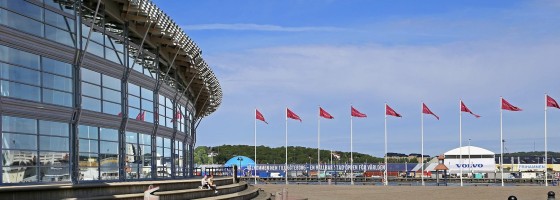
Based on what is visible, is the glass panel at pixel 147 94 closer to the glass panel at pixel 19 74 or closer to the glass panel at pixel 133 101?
the glass panel at pixel 133 101

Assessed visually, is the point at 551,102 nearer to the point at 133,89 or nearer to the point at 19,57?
the point at 133,89

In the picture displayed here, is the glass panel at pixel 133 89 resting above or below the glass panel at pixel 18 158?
above

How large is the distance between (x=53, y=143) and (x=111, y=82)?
5.26 meters

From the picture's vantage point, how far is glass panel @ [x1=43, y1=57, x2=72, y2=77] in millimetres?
25167

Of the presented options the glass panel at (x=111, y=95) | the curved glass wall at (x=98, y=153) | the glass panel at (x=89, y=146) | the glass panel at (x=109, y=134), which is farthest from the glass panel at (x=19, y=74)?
the glass panel at (x=109, y=134)

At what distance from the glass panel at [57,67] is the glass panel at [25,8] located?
138 cm

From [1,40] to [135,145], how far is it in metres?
12.7

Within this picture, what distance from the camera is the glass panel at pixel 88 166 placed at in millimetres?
28156

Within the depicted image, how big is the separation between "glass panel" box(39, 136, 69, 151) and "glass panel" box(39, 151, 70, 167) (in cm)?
16

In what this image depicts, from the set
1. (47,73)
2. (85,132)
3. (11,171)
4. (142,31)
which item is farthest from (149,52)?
(11,171)

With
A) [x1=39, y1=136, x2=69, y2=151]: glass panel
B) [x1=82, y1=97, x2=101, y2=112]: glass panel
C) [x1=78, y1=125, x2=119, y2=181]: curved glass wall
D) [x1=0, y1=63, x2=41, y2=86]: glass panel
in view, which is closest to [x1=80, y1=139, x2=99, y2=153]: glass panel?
[x1=78, y1=125, x2=119, y2=181]: curved glass wall

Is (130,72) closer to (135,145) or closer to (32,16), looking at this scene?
(135,145)

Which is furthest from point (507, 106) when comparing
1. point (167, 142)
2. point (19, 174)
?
point (19, 174)

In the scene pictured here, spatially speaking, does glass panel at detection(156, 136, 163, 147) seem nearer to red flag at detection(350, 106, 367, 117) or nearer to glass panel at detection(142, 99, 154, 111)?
glass panel at detection(142, 99, 154, 111)
